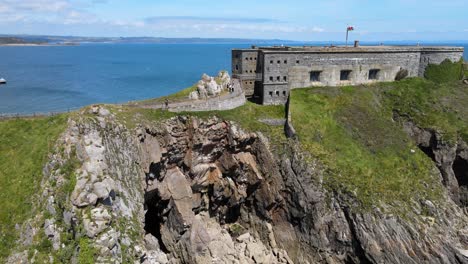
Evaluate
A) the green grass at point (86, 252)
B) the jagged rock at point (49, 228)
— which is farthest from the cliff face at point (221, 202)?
the green grass at point (86, 252)

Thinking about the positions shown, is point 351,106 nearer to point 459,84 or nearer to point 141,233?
point 459,84

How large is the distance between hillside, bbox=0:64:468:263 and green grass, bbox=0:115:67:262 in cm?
13

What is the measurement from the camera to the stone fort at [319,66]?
6112cm

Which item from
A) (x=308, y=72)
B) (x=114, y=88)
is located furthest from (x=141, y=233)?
(x=114, y=88)

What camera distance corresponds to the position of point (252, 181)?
53000mm

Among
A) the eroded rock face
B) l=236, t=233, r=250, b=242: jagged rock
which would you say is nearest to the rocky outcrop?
the eroded rock face

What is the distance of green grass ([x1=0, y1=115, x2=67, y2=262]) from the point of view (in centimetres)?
3171

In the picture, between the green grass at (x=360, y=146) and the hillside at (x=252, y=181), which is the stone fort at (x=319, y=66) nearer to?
the green grass at (x=360, y=146)

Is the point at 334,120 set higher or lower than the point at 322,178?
higher

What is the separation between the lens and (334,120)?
57.7 metres

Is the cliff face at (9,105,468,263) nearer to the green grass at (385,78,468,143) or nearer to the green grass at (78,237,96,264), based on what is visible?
the green grass at (78,237,96,264)

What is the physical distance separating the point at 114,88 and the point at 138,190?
9104 cm

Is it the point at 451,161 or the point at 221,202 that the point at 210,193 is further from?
the point at 451,161

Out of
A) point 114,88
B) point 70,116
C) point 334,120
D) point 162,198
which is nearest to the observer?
point 70,116
